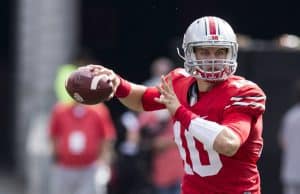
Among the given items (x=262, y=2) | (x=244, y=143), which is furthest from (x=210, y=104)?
(x=262, y=2)

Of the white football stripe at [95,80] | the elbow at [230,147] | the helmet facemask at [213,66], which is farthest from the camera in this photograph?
the white football stripe at [95,80]

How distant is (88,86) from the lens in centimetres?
634

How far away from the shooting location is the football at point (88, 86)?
6344mm

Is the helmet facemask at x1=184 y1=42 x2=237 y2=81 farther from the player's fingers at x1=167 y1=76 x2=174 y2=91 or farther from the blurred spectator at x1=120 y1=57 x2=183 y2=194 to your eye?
the blurred spectator at x1=120 y1=57 x2=183 y2=194

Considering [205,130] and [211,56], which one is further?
[211,56]

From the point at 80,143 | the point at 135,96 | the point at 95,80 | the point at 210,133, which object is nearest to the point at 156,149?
the point at 80,143

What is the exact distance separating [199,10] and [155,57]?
1.15 m

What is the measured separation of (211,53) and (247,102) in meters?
0.35

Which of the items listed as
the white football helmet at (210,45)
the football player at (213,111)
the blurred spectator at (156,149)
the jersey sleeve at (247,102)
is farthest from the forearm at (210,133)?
the blurred spectator at (156,149)

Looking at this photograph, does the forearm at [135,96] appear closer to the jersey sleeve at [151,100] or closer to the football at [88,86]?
the jersey sleeve at [151,100]

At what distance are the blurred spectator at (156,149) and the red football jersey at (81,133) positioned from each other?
10.6 inches

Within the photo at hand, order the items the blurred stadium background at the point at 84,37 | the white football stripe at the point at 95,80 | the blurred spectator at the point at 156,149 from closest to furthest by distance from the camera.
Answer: the white football stripe at the point at 95,80 < the blurred spectator at the point at 156,149 < the blurred stadium background at the point at 84,37

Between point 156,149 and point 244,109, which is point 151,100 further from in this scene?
point 156,149

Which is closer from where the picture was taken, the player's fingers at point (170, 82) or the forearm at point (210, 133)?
the forearm at point (210, 133)
